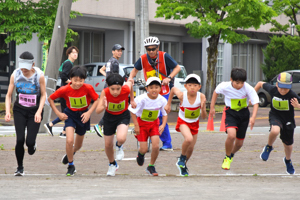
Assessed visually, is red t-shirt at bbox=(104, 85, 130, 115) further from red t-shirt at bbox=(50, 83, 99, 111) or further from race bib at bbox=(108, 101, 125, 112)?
red t-shirt at bbox=(50, 83, 99, 111)

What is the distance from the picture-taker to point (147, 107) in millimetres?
8312

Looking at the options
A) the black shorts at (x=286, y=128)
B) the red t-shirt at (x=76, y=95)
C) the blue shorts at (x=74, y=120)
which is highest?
the red t-shirt at (x=76, y=95)

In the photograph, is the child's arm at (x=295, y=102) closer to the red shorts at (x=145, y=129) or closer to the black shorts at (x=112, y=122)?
the red shorts at (x=145, y=129)

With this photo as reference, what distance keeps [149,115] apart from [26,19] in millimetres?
13342

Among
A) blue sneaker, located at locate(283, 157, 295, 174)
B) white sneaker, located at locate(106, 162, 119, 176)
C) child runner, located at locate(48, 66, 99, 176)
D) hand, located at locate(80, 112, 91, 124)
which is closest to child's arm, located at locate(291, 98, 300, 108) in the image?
blue sneaker, located at locate(283, 157, 295, 174)

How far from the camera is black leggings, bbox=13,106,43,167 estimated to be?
Answer: 822 cm

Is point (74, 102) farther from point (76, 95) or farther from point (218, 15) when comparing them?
point (218, 15)

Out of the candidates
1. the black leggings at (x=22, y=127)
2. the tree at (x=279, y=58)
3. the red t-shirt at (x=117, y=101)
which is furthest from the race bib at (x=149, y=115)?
the tree at (x=279, y=58)

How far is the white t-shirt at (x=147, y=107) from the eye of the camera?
828 centimetres

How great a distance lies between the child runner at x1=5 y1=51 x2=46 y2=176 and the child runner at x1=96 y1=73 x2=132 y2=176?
0.88 m

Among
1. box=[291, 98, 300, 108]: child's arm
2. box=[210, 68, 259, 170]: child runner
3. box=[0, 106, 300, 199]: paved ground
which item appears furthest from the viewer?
box=[210, 68, 259, 170]: child runner

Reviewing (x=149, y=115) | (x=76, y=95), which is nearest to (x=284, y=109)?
(x=149, y=115)

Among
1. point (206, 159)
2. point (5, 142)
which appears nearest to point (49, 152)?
point (5, 142)

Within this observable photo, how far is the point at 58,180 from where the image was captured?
7598 mm
